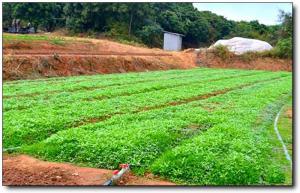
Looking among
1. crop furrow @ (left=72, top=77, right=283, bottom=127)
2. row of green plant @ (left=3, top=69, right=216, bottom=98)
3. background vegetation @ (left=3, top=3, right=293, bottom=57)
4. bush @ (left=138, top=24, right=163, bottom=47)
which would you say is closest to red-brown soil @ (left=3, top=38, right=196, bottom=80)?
row of green plant @ (left=3, top=69, right=216, bottom=98)

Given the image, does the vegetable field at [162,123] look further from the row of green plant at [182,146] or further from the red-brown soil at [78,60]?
the red-brown soil at [78,60]

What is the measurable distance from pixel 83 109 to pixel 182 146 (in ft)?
8.98

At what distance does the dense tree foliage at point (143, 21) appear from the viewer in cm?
888

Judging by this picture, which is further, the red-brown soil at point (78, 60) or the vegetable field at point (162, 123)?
the red-brown soil at point (78, 60)

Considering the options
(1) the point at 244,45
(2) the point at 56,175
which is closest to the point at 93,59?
(1) the point at 244,45

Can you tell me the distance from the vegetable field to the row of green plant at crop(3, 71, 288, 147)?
0.02 metres

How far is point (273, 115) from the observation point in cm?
1034

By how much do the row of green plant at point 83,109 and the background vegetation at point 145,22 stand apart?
1017mm

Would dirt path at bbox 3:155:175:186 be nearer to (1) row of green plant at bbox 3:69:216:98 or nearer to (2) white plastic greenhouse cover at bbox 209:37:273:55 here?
(1) row of green plant at bbox 3:69:216:98

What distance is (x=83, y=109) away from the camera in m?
10.5

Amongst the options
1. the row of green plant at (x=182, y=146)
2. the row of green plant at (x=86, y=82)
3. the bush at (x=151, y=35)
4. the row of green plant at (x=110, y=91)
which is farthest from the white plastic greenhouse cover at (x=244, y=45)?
the row of green plant at (x=86, y=82)

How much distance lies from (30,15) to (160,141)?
320cm

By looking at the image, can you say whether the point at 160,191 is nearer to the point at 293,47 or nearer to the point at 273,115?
the point at 293,47

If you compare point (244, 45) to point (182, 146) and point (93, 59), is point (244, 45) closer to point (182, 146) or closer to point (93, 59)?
point (182, 146)
